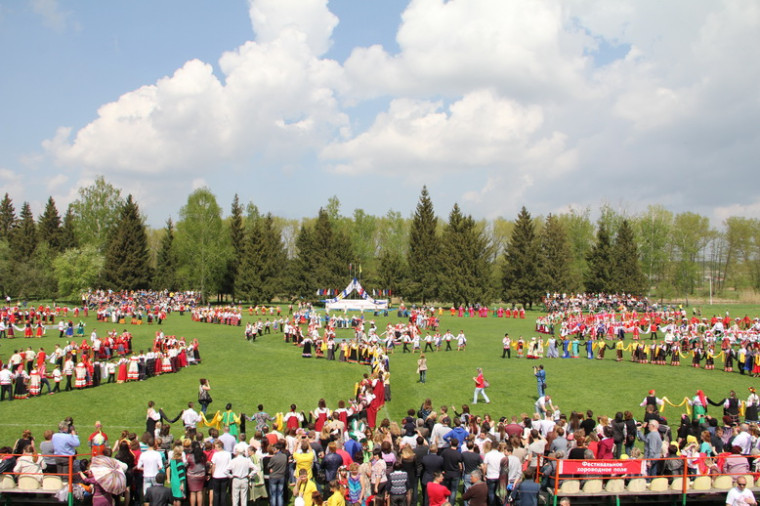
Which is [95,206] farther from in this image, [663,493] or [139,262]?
[663,493]

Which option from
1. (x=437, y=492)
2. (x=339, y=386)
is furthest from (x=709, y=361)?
(x=437, y=492)

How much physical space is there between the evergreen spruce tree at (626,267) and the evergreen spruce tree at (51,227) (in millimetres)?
75929

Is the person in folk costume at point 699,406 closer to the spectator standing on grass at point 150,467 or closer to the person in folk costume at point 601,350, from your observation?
the person in folk costume at point 601,350

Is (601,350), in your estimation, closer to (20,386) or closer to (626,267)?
(20,386)

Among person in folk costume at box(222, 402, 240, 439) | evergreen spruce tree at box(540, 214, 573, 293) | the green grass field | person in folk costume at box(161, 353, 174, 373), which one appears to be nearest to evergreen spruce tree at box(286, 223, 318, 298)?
evergreen spruce tree at box(540, 214, 573, 293)

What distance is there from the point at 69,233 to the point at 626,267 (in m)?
77.8

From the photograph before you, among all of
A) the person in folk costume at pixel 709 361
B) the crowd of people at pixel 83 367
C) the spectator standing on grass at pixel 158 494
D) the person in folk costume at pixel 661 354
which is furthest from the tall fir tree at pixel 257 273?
the spectator standing on grass at pixel 158 494

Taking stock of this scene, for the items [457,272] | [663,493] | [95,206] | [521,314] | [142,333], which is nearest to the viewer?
[663,493]

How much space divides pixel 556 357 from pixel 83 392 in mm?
22470

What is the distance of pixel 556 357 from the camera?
2986 cm

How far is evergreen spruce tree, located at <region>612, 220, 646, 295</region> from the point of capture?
6994 centimetres

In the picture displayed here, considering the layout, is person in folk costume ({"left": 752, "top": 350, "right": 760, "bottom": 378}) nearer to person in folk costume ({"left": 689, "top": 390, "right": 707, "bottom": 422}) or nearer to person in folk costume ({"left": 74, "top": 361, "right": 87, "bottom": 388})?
person in folk costume ({"left": 689, "top": 390, "right": 707, "bottom": 422})

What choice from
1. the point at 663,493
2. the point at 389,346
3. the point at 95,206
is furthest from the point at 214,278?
the point at 663,493

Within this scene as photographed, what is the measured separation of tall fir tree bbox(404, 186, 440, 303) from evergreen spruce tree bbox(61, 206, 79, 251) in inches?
1865
